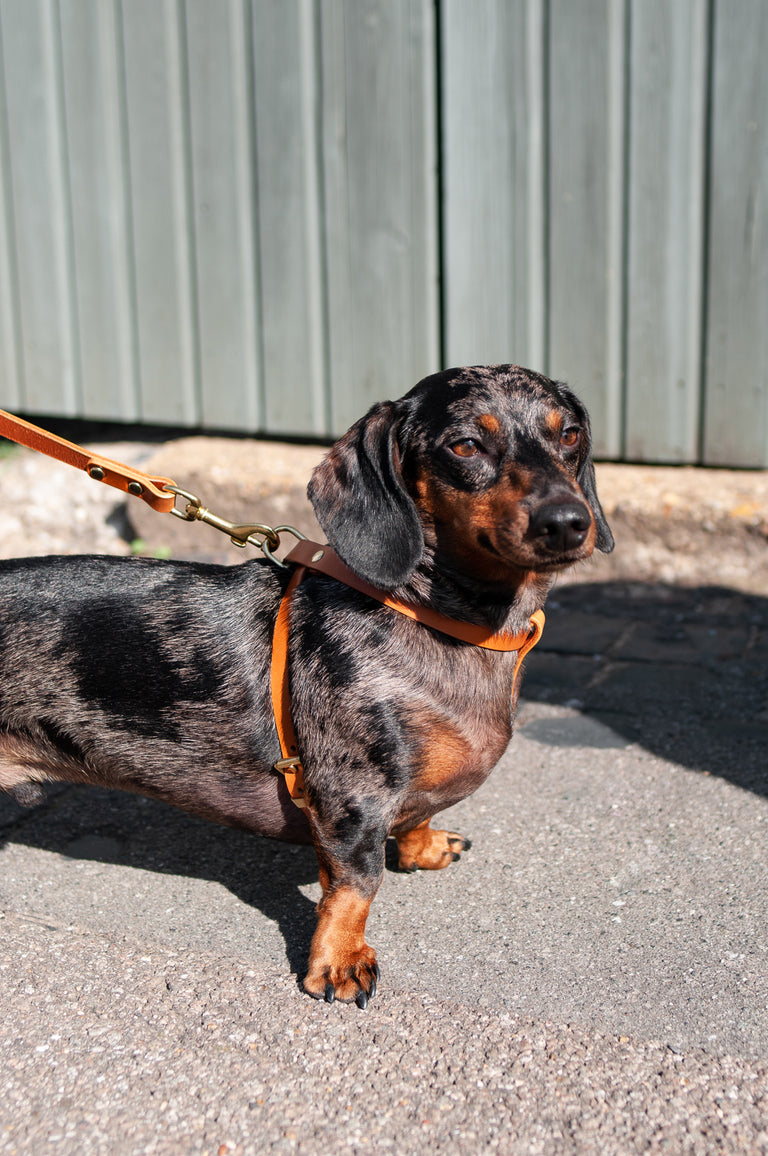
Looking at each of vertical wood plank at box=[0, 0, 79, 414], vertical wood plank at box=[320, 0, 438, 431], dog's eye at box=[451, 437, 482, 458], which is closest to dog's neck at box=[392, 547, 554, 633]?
dog's eye at box=[451, 437, 482, 458]

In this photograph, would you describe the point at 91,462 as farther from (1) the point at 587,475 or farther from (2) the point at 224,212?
A: (2) the point at 224,212

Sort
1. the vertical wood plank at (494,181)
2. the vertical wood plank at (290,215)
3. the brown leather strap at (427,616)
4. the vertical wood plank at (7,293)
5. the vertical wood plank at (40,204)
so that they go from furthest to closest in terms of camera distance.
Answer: the vertical wood plank at (7,293) → the vertical wood plank at (40,204) → the vertical wood plank at (290,215) → the vertical wood plank at (494,181) → the brown leather strap at (427,616)

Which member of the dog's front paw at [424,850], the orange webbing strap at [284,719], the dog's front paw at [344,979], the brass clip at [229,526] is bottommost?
the dog's front paw at [424,850]

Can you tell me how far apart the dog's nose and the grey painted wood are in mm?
3209

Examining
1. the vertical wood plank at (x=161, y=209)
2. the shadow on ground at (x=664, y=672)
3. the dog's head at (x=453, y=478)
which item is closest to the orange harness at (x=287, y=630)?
the dog's head at (x=453, y=478)

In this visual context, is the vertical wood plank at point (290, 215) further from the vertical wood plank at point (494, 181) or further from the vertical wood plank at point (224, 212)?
the vertical wood plank at point (494, 181)

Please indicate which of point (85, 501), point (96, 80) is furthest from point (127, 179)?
point (85, 501)

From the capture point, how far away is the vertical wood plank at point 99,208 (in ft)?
19.0

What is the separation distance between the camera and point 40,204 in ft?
20.2

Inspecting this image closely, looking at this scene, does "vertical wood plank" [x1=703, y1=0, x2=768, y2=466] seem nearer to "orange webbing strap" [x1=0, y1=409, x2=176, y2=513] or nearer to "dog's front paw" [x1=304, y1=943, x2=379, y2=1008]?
"orange webbing strap" [x1=0, y1=409, x2=176, y2=513]

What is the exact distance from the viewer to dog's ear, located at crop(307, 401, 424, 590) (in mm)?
2398

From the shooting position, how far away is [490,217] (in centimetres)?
532

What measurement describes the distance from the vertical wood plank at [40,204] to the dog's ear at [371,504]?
4.36 metres

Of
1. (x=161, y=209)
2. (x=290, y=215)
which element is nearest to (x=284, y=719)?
(x=290, y=215)
